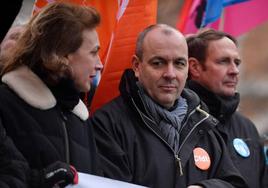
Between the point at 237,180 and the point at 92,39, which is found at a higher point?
the point at 92,39

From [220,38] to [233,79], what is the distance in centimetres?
28

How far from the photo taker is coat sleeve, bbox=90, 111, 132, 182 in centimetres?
365

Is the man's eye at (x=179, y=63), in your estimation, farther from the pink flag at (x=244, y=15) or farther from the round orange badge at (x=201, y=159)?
the pink flag at (x=244, y=15)

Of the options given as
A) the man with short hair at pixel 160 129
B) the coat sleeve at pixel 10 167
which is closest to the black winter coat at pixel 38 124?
the coat sleeve at pixel 10 167

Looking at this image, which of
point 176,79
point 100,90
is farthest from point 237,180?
point 100,90

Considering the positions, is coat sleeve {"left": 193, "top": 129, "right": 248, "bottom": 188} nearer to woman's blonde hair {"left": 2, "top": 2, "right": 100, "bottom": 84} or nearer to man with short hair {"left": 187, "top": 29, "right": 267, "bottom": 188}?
man with short hair {"left": 187, "top": 29, "right": 267, "bottom": 188}

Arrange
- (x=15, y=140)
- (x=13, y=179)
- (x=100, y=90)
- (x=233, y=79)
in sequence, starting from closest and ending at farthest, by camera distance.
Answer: (x=13, y=179)
(x=15, y=140)
(x=100, y=90)
(x=233, y=79)

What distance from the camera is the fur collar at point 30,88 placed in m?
3.24

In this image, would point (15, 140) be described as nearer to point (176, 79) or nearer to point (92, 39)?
point (92, 39)

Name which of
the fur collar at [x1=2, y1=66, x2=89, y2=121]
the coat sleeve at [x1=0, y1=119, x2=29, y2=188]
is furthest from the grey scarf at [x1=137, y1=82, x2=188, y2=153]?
the coat sleeve at [x1=0, y1=119, x2=29, y2=188]

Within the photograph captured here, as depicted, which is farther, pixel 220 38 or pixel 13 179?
pixel 220 38

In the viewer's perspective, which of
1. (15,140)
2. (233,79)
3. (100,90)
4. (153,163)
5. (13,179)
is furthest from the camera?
(233,79)

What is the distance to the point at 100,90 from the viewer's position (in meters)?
4.32

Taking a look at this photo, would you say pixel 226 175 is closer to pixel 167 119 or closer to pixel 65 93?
pixel 167 119
